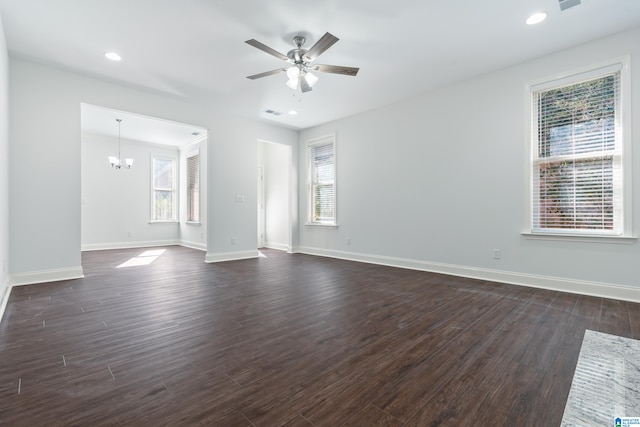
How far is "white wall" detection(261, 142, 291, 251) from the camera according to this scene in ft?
24.4

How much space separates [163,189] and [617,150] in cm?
930

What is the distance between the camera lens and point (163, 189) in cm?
846

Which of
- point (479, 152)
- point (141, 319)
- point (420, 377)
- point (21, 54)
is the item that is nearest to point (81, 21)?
point (21, 54)

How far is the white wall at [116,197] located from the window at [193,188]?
0.86m

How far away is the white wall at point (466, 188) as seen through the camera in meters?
3.42

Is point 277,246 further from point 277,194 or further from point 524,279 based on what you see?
point 524,279

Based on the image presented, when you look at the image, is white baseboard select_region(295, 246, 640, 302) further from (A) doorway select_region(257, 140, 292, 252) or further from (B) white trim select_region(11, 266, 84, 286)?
(B) white trim select_region(11, 266, 84, 286)

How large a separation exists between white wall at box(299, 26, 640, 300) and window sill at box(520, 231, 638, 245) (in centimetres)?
5

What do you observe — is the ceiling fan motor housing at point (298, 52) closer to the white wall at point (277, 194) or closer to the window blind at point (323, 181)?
the window blind at point (323, 181)

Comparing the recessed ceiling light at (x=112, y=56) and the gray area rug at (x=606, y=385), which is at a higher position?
the recessed ceiling light at (x=112, y=56)

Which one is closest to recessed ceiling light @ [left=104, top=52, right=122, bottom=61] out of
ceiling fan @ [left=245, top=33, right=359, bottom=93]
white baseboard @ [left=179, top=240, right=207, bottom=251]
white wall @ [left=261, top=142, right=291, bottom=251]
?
ceiling fan @ [left=245, top=33, right=359, bottom=93]

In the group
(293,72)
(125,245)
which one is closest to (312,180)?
(293,72)

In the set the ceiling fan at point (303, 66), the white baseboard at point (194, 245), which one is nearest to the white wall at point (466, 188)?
the ceiling fan at point (303, 66)

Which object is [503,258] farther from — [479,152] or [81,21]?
[81,21]
